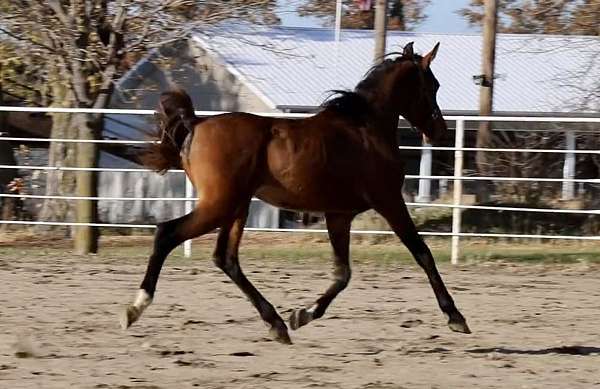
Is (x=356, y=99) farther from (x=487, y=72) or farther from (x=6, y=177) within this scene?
(x=6, y=177)

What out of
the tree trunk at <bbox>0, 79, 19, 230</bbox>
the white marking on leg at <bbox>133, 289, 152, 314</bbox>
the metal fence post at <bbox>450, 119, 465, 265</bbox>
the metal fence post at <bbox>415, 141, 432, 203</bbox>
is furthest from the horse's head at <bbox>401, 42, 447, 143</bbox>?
the metal fence post at <bbox>415, 141, 432, 203</bbox>

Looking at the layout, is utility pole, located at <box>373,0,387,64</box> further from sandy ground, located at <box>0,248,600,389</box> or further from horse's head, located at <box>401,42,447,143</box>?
horse's head, located at <box>401,42,447,143</box>

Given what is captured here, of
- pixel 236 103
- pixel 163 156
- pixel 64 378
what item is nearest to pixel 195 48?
pixel 236 103

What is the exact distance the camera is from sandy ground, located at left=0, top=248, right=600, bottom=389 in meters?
6.15

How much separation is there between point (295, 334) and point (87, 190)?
668 cm

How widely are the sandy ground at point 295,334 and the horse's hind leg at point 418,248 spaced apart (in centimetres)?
18

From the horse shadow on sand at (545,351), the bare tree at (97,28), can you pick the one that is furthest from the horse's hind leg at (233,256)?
the bare tree at (97,28)

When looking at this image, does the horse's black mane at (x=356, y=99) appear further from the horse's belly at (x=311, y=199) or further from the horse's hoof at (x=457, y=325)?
the horse's hoof at (x=457, y=325)

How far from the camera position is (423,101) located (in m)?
7.89

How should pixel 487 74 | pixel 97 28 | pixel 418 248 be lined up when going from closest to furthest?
pixel 418 248 → pixel 97 28 → pixel 487 74

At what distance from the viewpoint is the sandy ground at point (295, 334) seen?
615 cm

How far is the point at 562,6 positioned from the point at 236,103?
327 inches

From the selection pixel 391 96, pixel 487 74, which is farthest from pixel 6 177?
pixel 391 96

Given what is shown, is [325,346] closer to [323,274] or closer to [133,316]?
[133,316]
